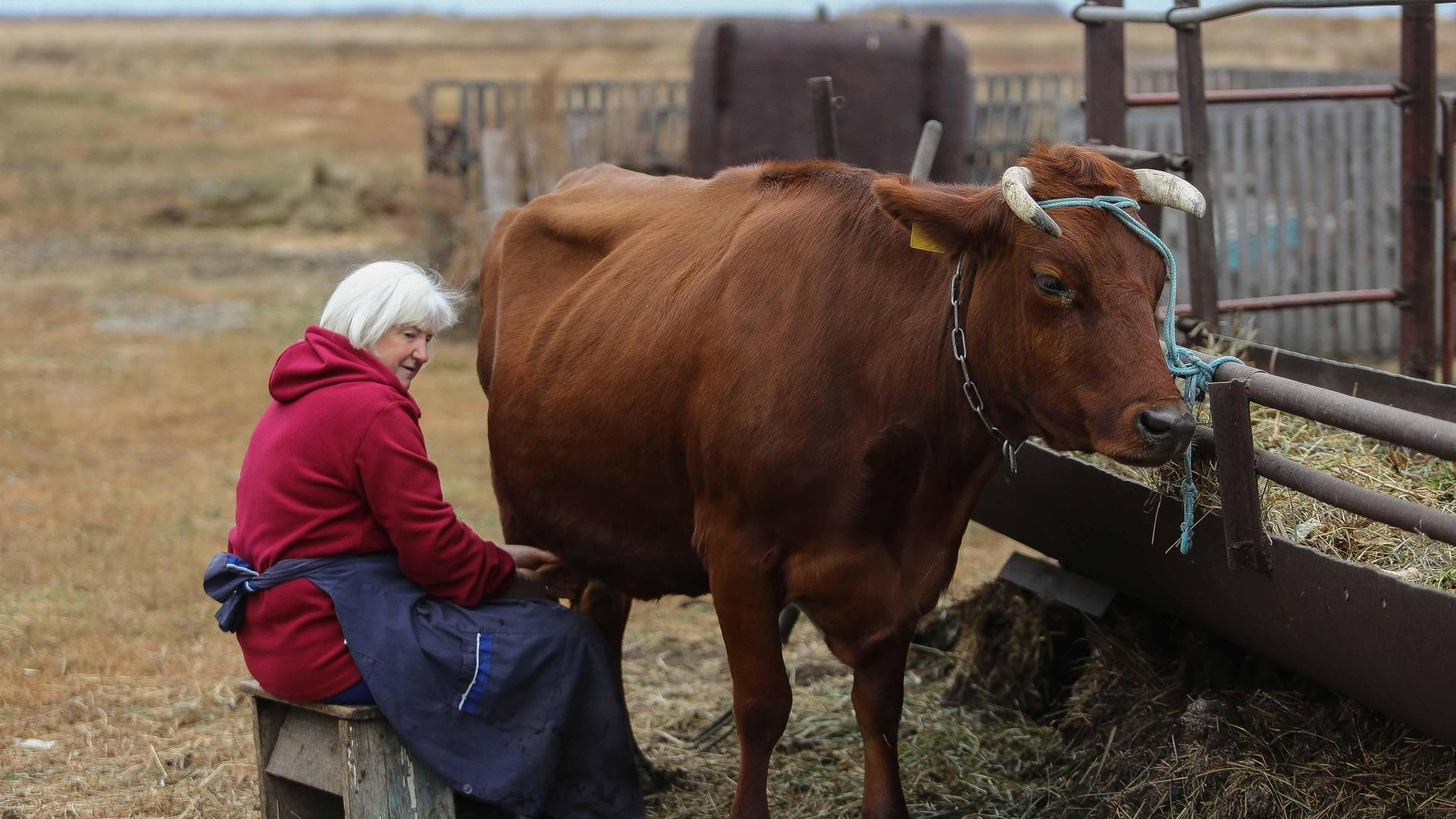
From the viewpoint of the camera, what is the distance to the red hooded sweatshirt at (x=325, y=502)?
134 inches

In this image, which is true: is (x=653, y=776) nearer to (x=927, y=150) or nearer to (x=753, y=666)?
(x=753, y=666)

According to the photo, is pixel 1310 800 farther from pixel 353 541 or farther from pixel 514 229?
pixel 514 229

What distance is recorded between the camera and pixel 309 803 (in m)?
3.73

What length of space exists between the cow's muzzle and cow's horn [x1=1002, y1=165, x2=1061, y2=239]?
427mm

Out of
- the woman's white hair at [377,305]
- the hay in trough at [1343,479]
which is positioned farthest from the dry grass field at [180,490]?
the woman's white hair at [377,305]

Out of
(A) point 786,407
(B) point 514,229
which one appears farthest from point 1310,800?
(B) point 514,229

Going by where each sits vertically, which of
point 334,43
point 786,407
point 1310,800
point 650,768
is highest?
point 334,43

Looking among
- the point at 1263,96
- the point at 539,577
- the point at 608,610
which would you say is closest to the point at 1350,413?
the point at 539,577

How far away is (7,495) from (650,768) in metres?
5.02

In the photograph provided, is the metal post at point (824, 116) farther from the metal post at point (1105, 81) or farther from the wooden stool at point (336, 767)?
the wooden stool at point (336, 767)

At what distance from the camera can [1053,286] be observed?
3105 millimetres

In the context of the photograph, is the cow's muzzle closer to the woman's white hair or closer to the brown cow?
the brown cow

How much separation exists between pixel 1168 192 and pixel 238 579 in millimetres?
2303

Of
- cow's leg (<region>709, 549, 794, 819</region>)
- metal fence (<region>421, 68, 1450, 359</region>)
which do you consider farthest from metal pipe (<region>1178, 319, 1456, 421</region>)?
metal fence (<region>421, 68, 1450, 359</region>)
